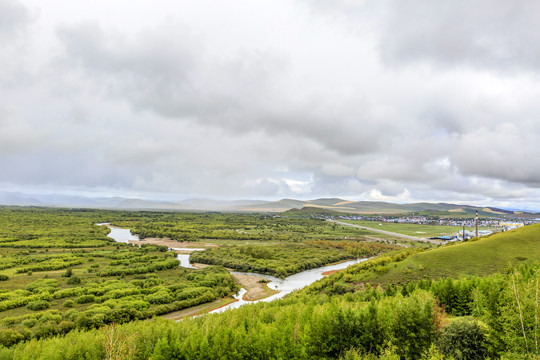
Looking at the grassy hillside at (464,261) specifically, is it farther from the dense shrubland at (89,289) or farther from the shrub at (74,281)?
the shrub at (74,281)

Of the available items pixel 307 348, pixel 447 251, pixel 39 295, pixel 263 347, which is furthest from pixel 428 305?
pixel 39 295

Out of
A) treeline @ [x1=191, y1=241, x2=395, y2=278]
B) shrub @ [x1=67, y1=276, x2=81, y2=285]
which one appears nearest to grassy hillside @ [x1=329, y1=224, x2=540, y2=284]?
treeline @ [x1=191, y1=241, x2=395, y2=278]

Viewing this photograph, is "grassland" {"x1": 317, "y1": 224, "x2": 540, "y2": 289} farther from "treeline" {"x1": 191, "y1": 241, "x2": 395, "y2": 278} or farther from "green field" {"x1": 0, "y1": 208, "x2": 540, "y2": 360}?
"treeline" {"x1": 191, "y1": 241, "x2": 395, "y2": 278}

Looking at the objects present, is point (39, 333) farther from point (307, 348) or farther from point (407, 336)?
point (407, 336)

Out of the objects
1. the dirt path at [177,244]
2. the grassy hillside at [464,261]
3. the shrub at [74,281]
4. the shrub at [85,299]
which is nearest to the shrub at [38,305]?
the shrub at [85,299]

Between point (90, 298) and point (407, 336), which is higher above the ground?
point (407, 336)

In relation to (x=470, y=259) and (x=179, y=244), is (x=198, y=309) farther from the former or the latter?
(x=179, y=244)
